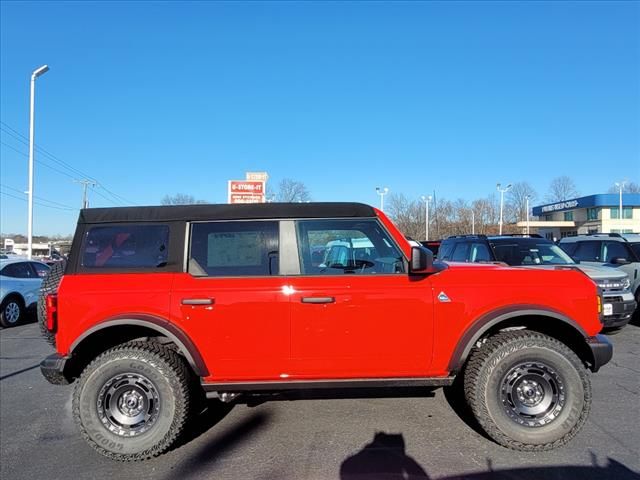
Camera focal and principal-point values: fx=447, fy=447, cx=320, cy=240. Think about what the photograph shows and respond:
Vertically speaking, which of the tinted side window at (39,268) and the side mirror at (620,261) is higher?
the side mirror at (620,261)

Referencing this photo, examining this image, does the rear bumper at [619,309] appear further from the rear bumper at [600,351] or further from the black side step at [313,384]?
the black side step at [313,384]

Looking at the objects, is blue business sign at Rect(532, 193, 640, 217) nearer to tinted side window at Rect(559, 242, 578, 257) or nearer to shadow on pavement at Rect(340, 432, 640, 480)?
tinted side window at Rect(559, 242, 578, 257)

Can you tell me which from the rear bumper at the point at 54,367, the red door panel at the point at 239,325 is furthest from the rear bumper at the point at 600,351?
the rear bumper at the point at 54,367

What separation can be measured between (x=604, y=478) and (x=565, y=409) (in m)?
0.55

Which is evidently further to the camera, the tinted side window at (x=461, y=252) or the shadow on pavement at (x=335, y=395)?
the tinted side window at (x=461, y=252)

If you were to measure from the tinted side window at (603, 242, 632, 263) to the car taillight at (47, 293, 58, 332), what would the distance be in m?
10.7

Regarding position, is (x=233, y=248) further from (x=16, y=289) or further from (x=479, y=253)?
(x=16, y=289)

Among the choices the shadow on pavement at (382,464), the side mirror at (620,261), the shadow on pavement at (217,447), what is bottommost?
the shadow on pavement at (217,447)

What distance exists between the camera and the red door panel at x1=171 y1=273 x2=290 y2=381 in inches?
144

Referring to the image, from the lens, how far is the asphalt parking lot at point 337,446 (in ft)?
11.1

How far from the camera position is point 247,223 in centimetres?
393

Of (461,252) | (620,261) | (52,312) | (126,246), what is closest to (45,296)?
(52,312)

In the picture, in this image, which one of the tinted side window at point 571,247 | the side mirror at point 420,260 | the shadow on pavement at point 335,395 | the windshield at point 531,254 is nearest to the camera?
the side mirror at point 420,260

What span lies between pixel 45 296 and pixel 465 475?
3714 mm
